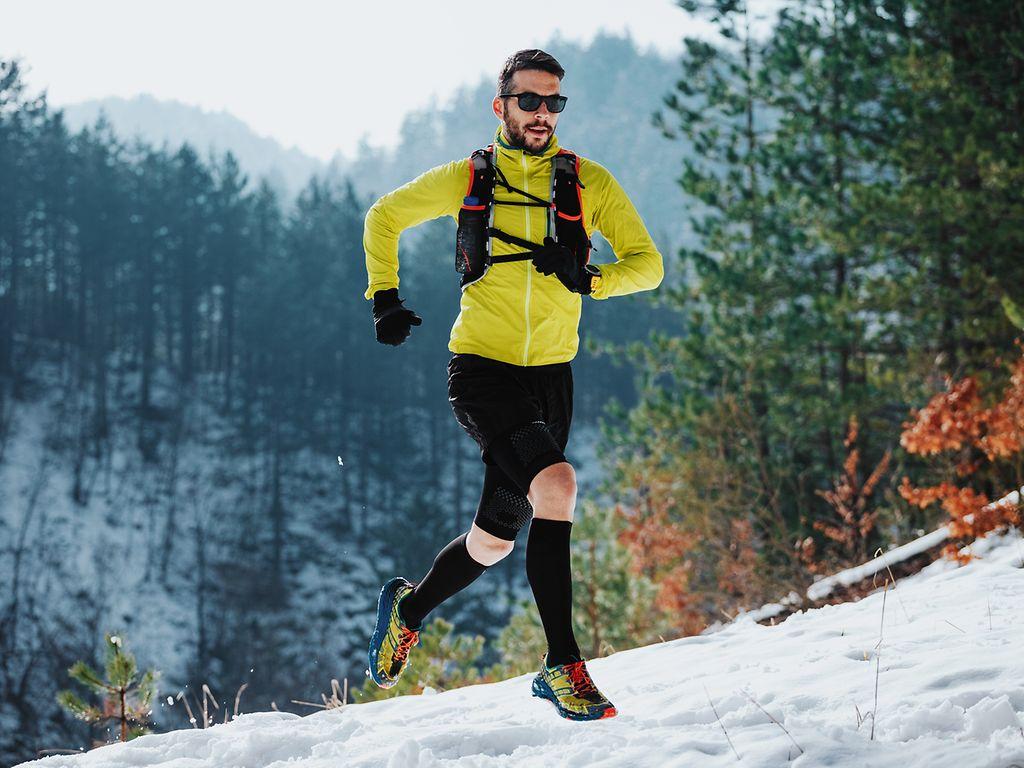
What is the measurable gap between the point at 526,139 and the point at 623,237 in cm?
54

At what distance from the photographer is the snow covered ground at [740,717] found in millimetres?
2074

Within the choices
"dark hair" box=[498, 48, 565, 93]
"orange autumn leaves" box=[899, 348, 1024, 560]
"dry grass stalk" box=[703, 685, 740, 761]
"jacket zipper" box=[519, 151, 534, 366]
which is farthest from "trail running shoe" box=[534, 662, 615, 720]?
"orange autumn leaves" box=[899, 348, 1024, 560]

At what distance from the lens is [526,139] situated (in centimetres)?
324

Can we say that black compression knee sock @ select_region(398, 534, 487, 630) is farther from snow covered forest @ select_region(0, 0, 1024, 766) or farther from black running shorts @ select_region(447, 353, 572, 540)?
snow covered forest @ select_region(0, 0, 1024, 766)

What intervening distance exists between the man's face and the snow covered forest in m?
2.01

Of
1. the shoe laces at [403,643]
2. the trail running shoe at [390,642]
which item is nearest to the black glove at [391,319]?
the trail running shoe at [390,642]

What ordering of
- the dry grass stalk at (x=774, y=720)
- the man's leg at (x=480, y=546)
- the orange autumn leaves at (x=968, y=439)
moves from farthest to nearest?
the orange autumn leaves at (x=968, y=439)
the man's leg at (x=480, y=546)
the dry grass stalk at (x=774, y=720)

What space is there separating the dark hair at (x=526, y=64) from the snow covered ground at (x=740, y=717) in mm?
2225

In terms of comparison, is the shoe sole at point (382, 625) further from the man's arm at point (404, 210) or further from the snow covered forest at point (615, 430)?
the man's arm at point (404, 210)

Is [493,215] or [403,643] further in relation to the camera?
[403,643]

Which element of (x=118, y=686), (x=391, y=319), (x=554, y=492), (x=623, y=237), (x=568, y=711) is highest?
(x=623, y=237)

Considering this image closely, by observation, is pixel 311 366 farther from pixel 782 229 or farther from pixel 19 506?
pixel 782 229

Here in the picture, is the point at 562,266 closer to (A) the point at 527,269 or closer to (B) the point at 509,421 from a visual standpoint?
(A) the point at 527,269

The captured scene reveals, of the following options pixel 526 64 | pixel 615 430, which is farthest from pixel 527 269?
pixel 615 430
